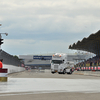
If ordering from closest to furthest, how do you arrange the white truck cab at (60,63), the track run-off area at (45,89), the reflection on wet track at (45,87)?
the track run-off area at (45,89), the reflection on wet track at (45,87), the white truck cab at (60,63)

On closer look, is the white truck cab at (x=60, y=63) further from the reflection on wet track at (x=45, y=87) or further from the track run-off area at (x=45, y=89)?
the reflection on wet track at (x=45, y=87)

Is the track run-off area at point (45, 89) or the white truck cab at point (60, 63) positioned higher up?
the white truck cab at point (60, 63)

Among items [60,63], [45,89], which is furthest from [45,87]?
[60,63]

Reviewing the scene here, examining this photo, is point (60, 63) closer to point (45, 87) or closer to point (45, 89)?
point (45, 87)

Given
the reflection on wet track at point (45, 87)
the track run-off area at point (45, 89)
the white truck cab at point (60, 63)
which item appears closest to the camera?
the track run-off area at point (45, 89)

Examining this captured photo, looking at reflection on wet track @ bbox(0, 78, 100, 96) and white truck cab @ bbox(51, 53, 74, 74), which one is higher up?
white truck cab @ bbox(51, 53, 74, 74)

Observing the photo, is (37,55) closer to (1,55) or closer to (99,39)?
(99,39)

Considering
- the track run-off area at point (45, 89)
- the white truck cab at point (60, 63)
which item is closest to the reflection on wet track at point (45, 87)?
the track run-off area at point (45, 89)

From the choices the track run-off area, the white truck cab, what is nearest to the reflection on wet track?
the track run-off area

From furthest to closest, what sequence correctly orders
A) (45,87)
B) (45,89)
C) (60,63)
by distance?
(60,63) → (45,87) → (45,89)

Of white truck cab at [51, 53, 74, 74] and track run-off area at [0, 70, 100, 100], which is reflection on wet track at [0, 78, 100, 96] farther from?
white truck cab at [51, 53, 74, 74]

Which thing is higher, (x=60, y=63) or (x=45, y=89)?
(x=60, y=63)

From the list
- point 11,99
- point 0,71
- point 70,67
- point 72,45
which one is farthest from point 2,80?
point 72,45

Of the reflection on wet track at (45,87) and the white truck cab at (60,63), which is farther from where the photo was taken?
the white truck cab at (60,63)
